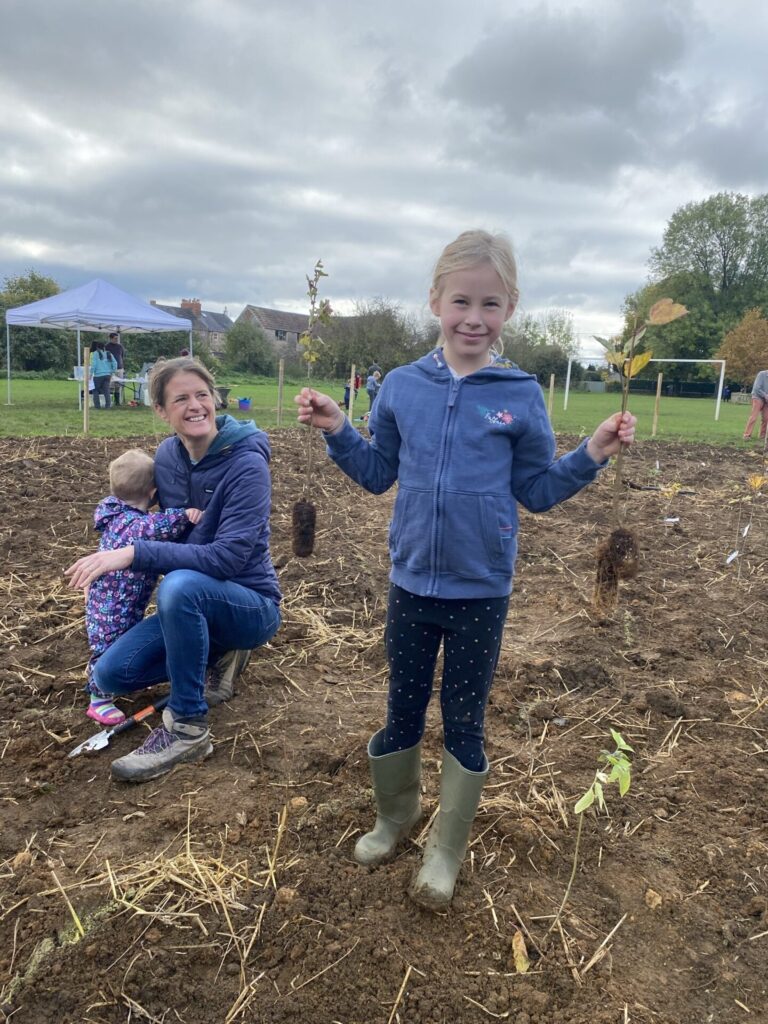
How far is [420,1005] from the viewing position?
1775 millimetres

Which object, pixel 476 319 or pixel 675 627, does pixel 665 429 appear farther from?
pixel 476 319

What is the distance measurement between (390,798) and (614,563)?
3.90 ft

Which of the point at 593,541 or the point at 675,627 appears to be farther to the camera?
the point at 593,541

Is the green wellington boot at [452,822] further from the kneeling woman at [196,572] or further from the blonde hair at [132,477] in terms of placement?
the blonde hair at [132,477]

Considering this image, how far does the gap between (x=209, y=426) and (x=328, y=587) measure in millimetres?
2049

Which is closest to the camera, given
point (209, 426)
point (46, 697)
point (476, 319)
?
point (476, 319)

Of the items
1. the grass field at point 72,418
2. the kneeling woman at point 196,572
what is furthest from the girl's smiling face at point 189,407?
the grass field at point 72,418

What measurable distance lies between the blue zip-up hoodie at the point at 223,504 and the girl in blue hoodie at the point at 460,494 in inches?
31.8

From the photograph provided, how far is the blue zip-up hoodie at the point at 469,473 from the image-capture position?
1.99m

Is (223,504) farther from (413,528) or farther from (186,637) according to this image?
(413,528)

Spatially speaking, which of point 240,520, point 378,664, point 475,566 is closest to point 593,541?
point 378,664

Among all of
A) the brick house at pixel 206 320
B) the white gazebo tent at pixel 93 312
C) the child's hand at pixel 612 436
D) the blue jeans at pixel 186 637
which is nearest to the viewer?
the child's hand at pixel 612 436

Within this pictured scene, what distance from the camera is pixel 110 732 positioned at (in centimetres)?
285

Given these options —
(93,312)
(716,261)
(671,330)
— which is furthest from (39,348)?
(716,261)
